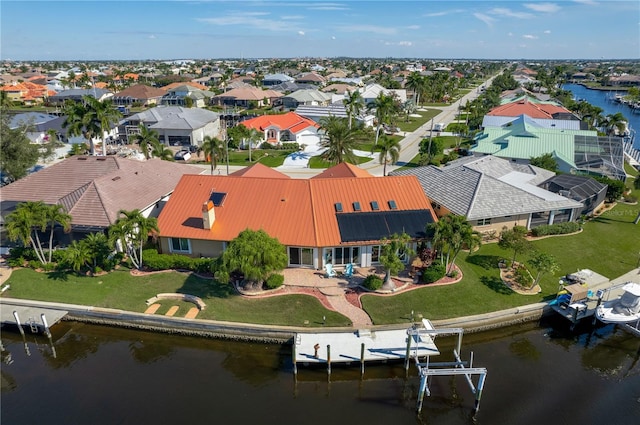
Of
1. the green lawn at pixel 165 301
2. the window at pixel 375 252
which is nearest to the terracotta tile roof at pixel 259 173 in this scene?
the green lawn at pixel 165 301

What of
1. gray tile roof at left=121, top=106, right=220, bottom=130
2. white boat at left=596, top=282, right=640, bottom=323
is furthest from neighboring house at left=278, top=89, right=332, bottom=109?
white boat at left=596, top=282, right=640, bottom=323

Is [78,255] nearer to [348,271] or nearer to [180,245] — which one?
[180,245]

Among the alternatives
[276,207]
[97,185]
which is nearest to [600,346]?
[276,207]

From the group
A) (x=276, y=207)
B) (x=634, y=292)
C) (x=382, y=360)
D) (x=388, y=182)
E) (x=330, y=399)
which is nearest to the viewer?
(x=330, y=399)

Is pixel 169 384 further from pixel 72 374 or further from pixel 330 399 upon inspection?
pixel 330 399

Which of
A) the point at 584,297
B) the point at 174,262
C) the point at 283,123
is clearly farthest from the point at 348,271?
the point at 283,123

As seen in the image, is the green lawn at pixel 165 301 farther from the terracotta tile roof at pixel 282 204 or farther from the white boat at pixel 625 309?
the white boat at pixel 625 309
